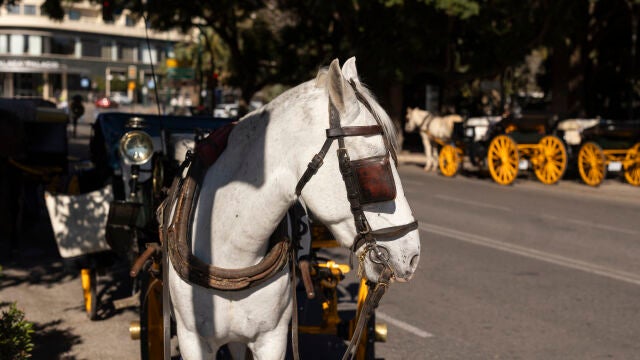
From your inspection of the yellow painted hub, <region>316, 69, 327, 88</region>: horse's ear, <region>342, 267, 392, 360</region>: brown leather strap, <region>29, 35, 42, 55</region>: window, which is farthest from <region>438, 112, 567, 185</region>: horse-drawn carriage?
<region>29, 35, 42, 55</region>: window

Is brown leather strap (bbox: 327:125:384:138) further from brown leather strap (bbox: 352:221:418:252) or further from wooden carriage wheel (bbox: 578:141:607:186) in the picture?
wooden carriage wheel (bbox: 578:141:607:186)

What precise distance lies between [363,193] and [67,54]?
A: 94041 mm

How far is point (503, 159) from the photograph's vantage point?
18453 mm

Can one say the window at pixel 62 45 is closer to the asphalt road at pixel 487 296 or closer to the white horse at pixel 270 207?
the asphalt road at pixel 487 296

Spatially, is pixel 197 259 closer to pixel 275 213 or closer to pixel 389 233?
pixel 275 213

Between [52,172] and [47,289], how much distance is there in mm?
2133

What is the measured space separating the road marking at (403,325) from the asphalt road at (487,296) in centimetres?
1

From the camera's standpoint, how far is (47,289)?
7.85m

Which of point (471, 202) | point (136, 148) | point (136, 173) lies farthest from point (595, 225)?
point (136, 148)

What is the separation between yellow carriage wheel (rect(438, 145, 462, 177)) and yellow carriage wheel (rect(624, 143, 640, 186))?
14.0 ft

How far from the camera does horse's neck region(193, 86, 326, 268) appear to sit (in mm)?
3066

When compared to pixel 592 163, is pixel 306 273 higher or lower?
lower

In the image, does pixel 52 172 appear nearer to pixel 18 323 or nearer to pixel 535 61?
pixel 18 323

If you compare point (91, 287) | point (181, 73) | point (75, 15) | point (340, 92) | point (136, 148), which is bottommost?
point (91, 287)
